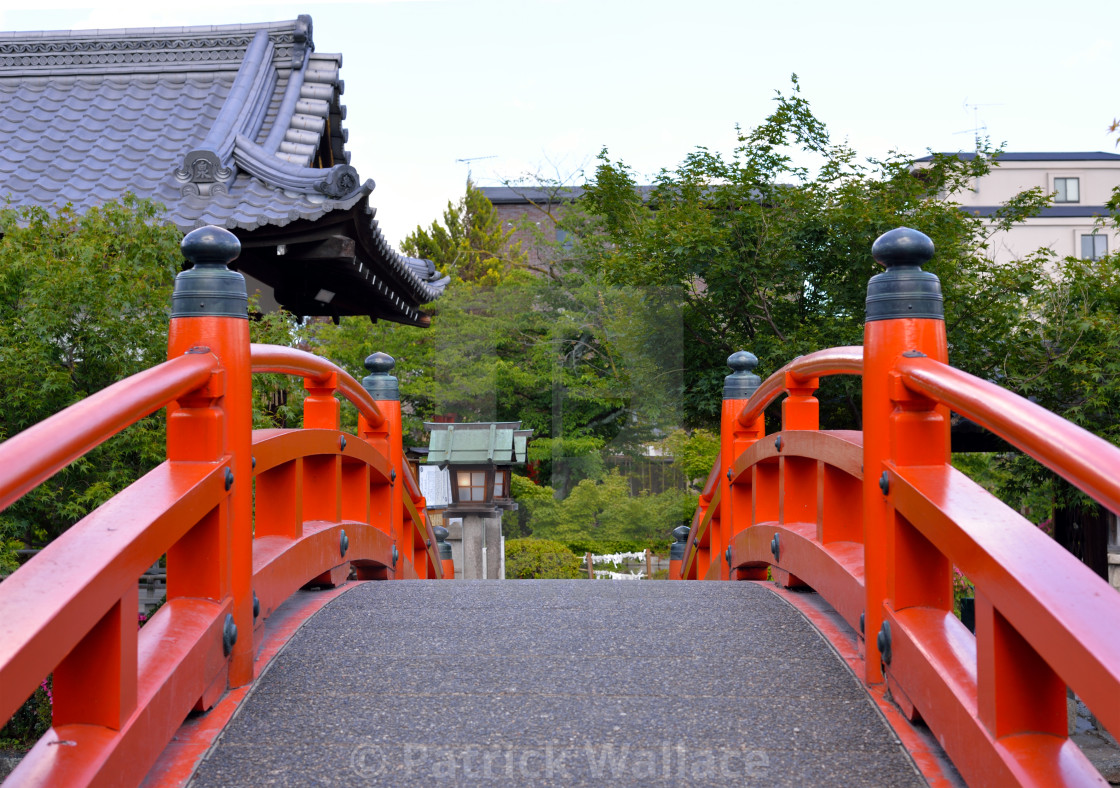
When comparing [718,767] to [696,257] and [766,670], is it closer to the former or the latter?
[766,670]

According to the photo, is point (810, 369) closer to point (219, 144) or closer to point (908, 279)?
point (908, 279)

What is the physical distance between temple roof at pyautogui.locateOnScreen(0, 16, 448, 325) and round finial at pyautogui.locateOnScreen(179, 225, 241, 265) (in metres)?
3.88

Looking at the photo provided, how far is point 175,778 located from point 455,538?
959 centimetres

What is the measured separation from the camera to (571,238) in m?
18.9

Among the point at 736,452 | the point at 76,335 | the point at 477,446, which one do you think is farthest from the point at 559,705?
the point at 477,446

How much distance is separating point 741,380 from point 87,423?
347cm

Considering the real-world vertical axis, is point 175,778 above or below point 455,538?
above

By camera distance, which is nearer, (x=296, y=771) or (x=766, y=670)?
(x=296, y=771)

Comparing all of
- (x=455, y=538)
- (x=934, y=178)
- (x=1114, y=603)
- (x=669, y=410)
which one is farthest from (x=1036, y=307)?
(x=1114, y=603)

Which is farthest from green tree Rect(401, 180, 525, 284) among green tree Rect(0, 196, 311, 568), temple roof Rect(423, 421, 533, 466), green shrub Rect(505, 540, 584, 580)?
green tree Rect(0, 196, 311, 568)

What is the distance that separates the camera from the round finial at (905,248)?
1.94m

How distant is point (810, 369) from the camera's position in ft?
9.21

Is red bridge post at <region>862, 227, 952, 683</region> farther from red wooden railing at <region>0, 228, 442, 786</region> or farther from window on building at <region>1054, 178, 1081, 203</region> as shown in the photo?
window on building at <region>1054, 178, 1081, 203</region>

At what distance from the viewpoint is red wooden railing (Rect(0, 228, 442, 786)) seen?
1342mm
